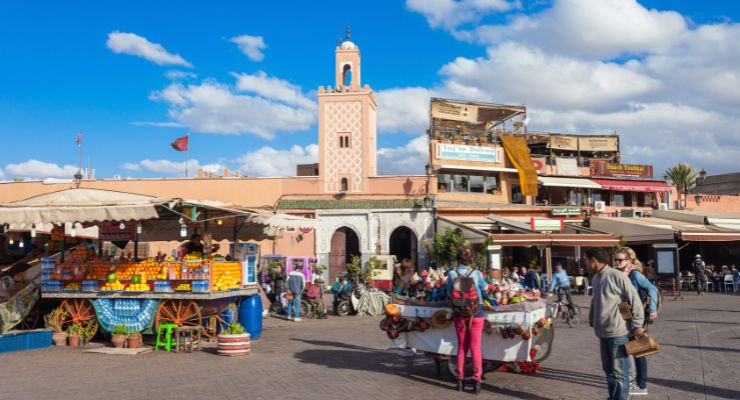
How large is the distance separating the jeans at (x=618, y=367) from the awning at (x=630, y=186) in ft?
102

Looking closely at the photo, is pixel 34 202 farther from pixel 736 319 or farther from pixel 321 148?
pixel 321 148

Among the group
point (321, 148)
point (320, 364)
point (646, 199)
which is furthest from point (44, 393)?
point (646, 199)

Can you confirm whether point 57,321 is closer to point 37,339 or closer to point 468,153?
point 37,339

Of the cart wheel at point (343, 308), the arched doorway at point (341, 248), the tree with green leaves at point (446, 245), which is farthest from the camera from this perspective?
the arched doorway at point (341, 248)

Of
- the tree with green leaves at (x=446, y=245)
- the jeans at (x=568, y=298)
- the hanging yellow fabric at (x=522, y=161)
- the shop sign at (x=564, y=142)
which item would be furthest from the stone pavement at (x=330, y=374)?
the shop sign at (x=564, y=142)

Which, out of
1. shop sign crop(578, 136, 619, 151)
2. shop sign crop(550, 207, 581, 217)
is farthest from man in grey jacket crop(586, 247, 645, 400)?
shop sign crop(578, 136, 619, 151)

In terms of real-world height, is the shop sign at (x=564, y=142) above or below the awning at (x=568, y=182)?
above

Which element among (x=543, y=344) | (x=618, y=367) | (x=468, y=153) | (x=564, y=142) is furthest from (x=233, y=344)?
(x=564, y=142)

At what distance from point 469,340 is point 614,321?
6.28 ft

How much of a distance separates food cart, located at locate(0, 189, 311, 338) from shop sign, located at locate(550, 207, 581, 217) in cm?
2367

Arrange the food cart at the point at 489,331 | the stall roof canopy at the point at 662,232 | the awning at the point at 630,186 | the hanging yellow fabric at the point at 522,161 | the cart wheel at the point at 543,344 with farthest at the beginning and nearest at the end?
1. the awning at the point at 630,186
2. the hanging yellow fabric at the point at 522,161
3. the stall roof canopy at the point at 662,232
4. the cart wheel at the point at 543,344
5. the food cart at the point at 489,331

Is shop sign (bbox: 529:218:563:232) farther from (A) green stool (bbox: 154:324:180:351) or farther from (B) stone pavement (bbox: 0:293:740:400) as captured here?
(A) green stool (bbox: 154:324:180:351)

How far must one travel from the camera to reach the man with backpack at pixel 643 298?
7258mm

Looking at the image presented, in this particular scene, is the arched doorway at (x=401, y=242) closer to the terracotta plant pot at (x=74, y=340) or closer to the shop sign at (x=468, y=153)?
the shop sign at (x=468, y=153)
